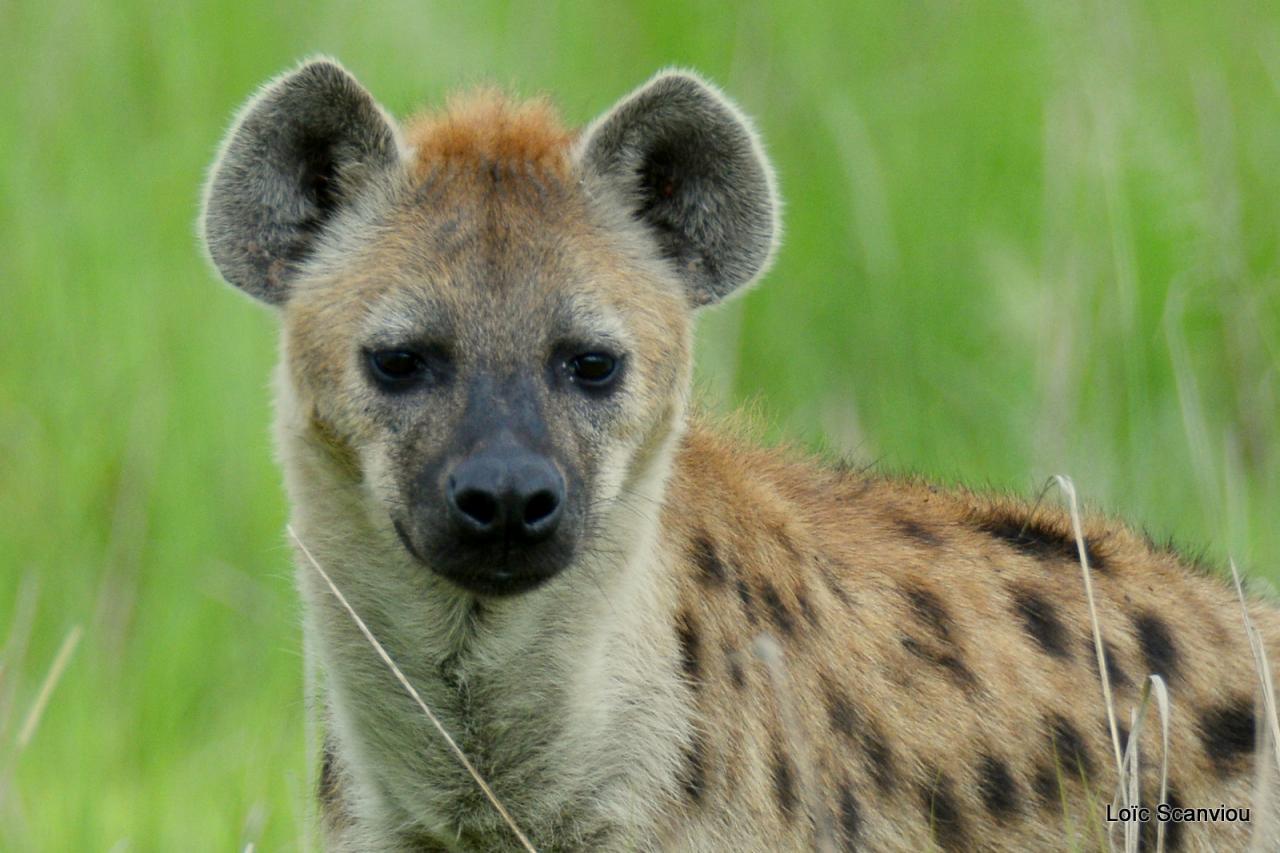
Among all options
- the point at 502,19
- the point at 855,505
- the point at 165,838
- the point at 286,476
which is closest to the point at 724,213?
the point at 855,505

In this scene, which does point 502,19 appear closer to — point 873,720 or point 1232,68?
point 1232,68

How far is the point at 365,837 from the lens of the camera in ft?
14.1

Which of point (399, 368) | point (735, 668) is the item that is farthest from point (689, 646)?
point (399, 368)

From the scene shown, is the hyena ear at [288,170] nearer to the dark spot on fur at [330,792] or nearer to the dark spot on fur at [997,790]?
the dark spot on fur at [330,792]

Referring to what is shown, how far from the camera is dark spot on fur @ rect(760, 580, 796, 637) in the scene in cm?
438

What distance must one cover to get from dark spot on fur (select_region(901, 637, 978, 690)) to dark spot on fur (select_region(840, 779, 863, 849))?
1.29ft

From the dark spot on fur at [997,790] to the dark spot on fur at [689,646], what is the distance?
74 centimetres

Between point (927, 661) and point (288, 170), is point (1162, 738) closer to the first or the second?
point (927, 661)

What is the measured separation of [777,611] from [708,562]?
0.20m

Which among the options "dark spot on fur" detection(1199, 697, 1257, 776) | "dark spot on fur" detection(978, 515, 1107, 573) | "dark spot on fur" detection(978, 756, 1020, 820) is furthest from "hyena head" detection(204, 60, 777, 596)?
"dark spot on fur" detection(1199, 697, 1257, 776)

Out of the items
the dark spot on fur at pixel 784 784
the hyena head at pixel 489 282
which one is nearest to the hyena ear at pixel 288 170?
the hyena head at pixel 489 282

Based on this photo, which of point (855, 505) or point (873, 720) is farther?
point (855, 505)

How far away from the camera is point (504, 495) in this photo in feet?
12.1

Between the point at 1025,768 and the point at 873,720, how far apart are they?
0.40 m
